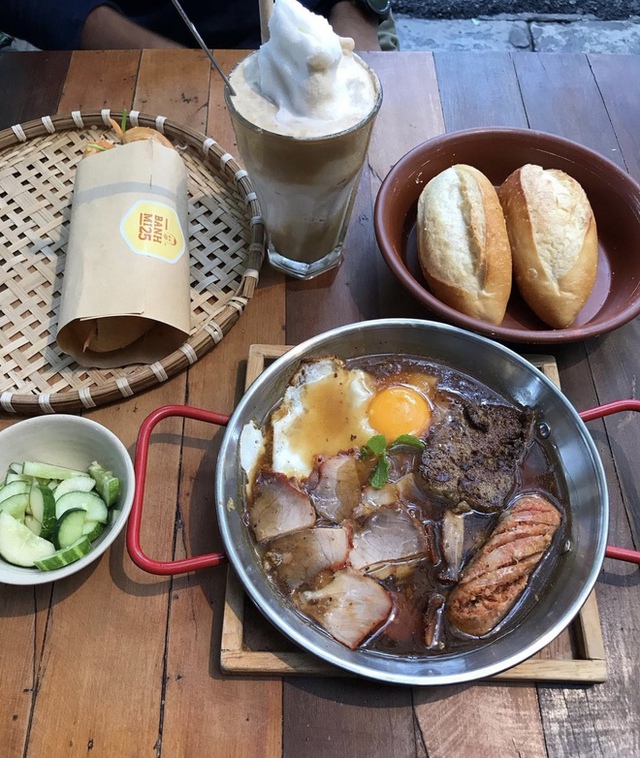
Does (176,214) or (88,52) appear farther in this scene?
(88,52)

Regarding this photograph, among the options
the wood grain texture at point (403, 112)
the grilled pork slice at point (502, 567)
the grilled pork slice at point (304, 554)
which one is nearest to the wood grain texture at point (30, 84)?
the wood grain texture at point (403, 112)

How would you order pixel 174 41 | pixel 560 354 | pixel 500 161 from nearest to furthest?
pixel 560 354 → pixel 500 161 → pixel 174 41

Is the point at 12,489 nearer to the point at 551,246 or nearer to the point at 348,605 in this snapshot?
the point at 348,605

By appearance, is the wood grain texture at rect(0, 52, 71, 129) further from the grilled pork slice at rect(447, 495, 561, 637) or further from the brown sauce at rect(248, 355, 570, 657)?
the grilled pork slice at rect(447, 495, 561, 637)

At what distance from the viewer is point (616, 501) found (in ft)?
→ 4.76

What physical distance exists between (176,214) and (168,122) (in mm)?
437

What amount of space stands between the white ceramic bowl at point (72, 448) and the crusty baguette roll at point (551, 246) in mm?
1128

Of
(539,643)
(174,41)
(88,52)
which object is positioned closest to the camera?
(539,643)

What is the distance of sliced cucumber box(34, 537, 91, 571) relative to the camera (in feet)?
3.85

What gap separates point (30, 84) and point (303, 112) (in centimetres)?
139

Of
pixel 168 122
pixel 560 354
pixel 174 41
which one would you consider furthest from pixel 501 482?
pixel 174 41

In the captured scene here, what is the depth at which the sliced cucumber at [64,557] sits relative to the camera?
1.17 metres

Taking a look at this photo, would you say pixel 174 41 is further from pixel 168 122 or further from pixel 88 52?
pixel 168 122

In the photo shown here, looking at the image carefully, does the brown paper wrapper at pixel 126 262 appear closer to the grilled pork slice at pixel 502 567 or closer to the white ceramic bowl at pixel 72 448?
the white ceramic bowl at pixel 72 448
